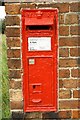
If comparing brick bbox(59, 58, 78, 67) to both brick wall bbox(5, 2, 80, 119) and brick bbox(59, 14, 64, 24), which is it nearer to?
brick wall bbox(5, 2, 80, 119)

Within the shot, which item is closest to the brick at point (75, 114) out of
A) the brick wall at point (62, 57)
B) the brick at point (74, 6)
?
the brick wall at point (62, 57)

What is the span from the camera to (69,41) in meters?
2.98

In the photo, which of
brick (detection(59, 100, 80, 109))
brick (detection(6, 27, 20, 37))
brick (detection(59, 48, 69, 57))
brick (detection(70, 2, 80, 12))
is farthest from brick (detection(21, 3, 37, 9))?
brick (detection(59, 100, 80, 109))

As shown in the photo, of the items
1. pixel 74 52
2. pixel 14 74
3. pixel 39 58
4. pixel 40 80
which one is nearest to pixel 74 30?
pixel 74 52

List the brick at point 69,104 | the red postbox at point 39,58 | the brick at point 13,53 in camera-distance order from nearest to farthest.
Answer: the red postbox at point 39,58 < the brick at point 13,53 < the brick at point 69,104

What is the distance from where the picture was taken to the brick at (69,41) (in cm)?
298

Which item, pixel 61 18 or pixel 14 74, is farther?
pixel 14 74

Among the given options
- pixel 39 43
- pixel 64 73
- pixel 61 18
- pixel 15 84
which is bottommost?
pixel 15 84

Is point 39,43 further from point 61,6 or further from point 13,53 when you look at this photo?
point 61,6

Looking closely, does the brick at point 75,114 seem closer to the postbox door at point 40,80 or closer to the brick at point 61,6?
the postbox door at point 40,80

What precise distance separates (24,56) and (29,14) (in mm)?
388

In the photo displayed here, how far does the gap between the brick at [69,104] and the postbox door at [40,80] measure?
120 mm

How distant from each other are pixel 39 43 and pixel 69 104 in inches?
26.4

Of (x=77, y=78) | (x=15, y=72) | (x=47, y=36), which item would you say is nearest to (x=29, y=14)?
(x=47, y=36)
